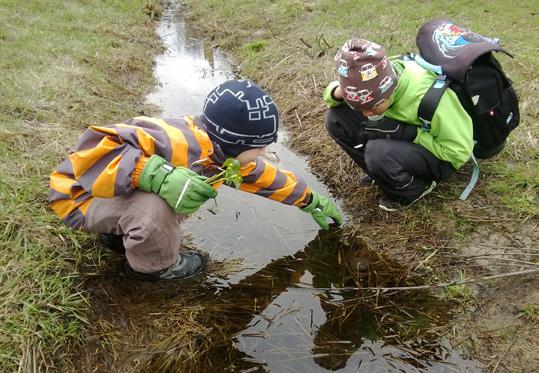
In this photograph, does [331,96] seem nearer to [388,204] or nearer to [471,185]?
[388,204]

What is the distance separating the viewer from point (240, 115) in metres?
2.65

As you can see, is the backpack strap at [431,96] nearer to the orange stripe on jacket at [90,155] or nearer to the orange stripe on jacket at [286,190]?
the orange stripe on jacket at [286,190]

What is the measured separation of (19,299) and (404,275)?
2290 millimetres

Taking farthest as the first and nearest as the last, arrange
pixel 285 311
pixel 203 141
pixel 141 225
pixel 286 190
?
1. pixel 286 190
2. pixel 285 311
3. pixel 203 141
4. pixel 141 225

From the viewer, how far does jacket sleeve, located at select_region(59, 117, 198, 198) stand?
97.6 inches

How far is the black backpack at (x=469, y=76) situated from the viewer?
3.13 meters

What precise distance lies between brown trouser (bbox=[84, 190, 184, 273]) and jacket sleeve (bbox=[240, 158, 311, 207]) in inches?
23.5

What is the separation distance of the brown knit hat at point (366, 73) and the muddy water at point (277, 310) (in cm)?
105

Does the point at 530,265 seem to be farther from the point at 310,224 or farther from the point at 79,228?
the point at 79,228

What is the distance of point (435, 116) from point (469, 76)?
322 mm

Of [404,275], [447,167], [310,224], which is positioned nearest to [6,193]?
[310,224]

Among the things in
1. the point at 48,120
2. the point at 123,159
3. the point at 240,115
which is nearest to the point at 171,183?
the point at 123,159

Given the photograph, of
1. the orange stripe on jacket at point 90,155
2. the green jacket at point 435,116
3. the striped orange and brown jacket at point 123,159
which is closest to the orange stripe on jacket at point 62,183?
the striped orange and brown jacket at point 123,159

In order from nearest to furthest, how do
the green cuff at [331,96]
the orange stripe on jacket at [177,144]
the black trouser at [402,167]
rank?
1. the orange stripe on jacket at [177,144]
2. the black trouser at [402,167]
3. the green cuff at [331,96]
